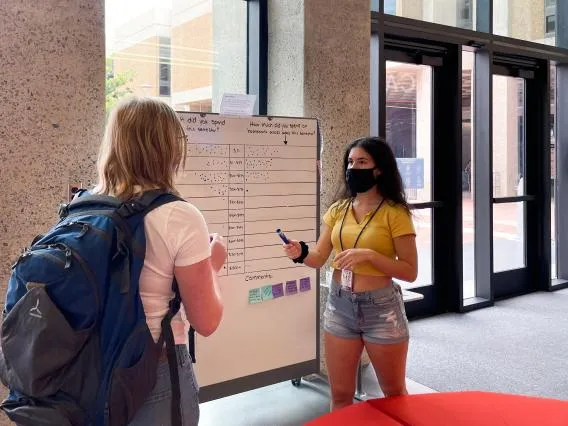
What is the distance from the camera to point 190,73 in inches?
136

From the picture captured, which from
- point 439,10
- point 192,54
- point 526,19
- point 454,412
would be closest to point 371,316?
point 454,412

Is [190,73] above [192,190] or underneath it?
above

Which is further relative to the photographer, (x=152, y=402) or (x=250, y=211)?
(x=250, y=211)

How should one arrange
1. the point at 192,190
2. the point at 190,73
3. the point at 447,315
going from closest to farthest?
the point at 192,190 → the point at 190,73 → the point at 447,315

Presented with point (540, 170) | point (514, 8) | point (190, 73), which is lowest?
point (540, 170)

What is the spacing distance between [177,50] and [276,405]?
2152 mm

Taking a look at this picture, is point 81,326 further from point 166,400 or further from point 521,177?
point 521,177

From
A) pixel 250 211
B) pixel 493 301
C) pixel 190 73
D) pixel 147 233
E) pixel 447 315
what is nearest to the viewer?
pixel 147 233

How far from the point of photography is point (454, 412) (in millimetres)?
1534

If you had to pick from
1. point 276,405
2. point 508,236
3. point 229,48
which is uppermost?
point 229,48

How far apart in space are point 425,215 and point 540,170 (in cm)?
164

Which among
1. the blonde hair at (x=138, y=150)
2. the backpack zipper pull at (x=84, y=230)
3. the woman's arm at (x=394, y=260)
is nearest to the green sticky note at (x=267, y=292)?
the woman's arm at (x=394, y=260)

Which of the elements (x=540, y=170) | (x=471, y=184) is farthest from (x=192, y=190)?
(x=540, y=170)

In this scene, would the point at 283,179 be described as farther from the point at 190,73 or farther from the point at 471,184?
the point at 471,184
